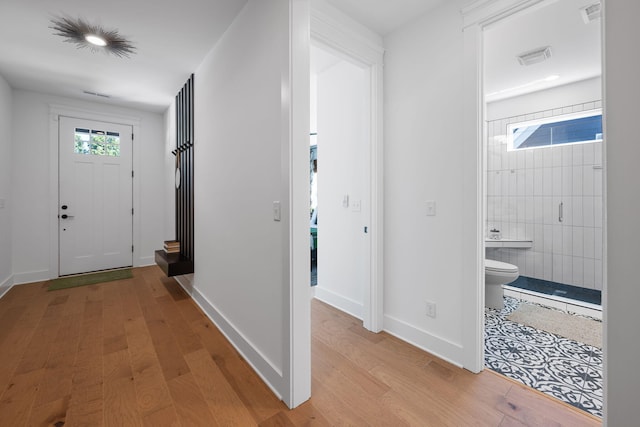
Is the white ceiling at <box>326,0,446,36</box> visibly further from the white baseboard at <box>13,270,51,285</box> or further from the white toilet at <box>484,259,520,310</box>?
the white baseboard at <box>13,270,51,285</box>

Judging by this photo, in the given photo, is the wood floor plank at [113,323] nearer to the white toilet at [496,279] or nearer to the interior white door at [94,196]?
the interior white door at [94,196]

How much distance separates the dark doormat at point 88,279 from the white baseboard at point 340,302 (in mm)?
2999

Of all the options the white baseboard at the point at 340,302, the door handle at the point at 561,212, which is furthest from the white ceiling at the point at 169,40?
the white baseboard at the point at 340,302

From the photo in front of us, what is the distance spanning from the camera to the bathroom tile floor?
1.64 m

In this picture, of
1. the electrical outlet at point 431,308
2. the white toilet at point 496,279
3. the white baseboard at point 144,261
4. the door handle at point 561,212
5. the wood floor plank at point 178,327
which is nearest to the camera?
the electrical outlet at point 431,308

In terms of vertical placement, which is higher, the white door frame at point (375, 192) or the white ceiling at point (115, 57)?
the white ceiling at point (115, 57)

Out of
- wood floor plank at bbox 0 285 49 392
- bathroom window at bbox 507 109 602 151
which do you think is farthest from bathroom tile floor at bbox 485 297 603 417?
wood floor plank at bbox 0 285 49 392

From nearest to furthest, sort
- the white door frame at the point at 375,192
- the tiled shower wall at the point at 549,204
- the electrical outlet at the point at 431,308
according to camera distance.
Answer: the electrical outlet at the point at 431,308
the white door frame at the point at 375,192
the tiled shower wall at the point at 549,204

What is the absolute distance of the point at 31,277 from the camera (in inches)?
150

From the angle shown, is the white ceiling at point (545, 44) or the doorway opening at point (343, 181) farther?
the doorway opening at point (343, 181)

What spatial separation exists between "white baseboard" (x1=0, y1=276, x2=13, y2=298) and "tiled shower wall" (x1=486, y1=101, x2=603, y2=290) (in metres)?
6.51

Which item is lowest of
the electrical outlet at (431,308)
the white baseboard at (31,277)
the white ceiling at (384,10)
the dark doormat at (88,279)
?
the dark doormat at (88,279)

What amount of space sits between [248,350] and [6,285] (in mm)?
3702

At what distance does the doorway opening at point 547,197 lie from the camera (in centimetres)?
204
